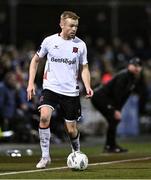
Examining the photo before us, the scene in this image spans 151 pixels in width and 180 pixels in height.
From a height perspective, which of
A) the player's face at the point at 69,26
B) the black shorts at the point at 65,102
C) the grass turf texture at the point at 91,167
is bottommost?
the grass turf texture at the point at 91,167

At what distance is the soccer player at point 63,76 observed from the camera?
1410 cm

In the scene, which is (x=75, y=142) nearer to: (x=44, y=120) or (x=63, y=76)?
(x=44, y=120)

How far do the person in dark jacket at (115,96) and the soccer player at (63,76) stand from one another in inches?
207

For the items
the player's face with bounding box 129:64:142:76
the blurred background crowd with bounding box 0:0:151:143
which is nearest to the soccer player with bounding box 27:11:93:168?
the player's face with bounding box 129:64:142:76

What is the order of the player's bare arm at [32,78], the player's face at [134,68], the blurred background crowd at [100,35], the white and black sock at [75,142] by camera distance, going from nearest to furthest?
the player's bare arm at [32,78] → the white and black sock at [75,142] → the player's face at [134,68] → the blurred background crowd at [100,35]

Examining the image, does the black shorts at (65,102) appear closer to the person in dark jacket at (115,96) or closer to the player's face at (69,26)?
the player's face at (69,26)

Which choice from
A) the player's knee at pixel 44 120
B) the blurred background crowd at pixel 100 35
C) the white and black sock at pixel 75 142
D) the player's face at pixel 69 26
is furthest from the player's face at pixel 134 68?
the blurred background crowd at pixel 100 35

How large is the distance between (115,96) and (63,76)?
5.91m

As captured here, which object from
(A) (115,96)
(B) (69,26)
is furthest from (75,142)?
(A) (115,96)

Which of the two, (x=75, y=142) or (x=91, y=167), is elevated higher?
(x=75, y=142)

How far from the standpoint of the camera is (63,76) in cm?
1413

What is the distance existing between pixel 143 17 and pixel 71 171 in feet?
58.6

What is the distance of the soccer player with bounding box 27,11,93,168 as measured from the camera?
14.1 meters

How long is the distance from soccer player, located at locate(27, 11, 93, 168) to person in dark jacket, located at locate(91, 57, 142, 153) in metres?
5.27
